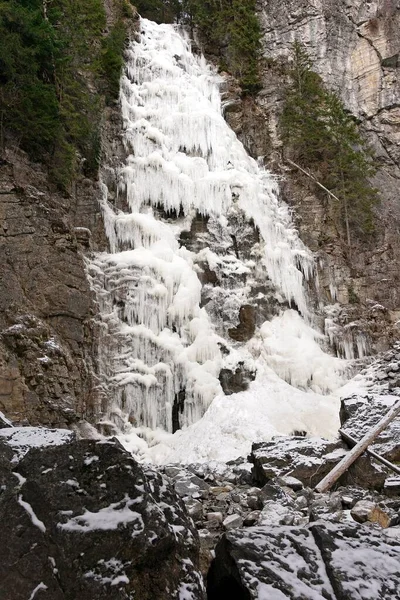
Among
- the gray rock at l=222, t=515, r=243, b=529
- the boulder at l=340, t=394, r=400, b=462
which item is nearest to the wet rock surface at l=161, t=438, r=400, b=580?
the gray rock at l=222, t=515, r=243, b=529

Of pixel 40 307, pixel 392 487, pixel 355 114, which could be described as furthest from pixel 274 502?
pixel 355 114

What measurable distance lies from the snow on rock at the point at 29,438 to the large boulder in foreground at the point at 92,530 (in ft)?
1.47

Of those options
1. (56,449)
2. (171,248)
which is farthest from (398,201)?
(56,449)

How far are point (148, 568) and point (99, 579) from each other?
28cm

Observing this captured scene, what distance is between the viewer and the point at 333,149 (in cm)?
1895

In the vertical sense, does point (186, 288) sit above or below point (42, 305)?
above

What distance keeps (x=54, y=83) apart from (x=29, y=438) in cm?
1229

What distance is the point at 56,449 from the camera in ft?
11.5

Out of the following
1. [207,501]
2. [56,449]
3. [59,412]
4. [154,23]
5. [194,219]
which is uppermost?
[154,23]

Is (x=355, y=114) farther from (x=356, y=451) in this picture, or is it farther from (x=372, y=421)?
(x=356, y=451)

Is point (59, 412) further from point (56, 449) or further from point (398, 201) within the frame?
point (398, 201)

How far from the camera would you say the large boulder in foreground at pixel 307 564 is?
2965mm

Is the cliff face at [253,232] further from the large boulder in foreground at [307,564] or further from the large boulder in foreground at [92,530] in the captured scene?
the large boulder in foreground at [307,564]

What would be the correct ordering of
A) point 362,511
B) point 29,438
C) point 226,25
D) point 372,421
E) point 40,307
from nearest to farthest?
point 29,438 < point 362,511 < point 372,421 < point 40,307 < point 226,25
